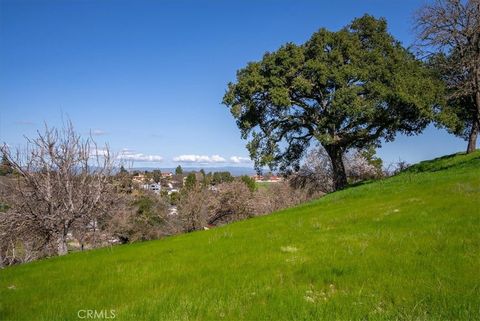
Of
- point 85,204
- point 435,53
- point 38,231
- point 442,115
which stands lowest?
point 38,231

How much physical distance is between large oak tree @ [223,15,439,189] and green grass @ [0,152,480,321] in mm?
19152

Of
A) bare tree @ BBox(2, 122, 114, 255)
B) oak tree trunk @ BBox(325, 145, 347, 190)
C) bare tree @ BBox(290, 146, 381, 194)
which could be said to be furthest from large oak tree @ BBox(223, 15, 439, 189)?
bare tree @ BBox(290, 146, 381, 194)

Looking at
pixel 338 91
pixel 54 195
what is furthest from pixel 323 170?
pixel 54 195

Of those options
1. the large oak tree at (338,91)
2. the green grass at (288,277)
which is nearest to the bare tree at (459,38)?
the large oak tree at (338,91)

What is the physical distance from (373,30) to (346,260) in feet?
109

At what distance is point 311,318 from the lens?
18.5ft

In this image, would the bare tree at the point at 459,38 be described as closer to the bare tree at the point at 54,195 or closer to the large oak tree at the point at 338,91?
the large oak tree at the point at 338,91

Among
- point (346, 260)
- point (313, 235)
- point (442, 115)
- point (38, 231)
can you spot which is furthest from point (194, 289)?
point (442, 115)

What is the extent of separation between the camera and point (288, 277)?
778 centimetres

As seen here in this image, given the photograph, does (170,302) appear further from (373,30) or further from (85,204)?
(373,30)

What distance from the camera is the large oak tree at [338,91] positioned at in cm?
3134

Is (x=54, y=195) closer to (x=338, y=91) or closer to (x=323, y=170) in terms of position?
(x=338, y=91)

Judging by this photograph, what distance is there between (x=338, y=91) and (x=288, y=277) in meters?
26.2

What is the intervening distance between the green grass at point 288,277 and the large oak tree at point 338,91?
19152 millimetres
